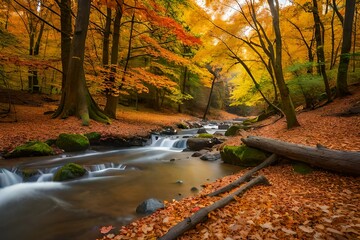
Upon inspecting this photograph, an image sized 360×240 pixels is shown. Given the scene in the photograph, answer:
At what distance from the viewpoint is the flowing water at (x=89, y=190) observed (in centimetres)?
439

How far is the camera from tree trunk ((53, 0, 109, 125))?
36.9 ft

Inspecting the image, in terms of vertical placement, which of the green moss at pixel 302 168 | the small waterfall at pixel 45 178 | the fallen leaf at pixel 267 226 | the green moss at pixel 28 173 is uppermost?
the green moss at pixel 302 168

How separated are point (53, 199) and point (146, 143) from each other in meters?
6.98

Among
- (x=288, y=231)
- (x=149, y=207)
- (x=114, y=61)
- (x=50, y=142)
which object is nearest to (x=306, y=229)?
(x=288, y=231)

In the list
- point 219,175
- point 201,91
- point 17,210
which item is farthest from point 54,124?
point 201,91

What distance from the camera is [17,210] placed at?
5.07m

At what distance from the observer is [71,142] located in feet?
30.8

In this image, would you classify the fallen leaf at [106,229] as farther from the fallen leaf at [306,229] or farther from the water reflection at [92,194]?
the fallen leaf at [306,229]

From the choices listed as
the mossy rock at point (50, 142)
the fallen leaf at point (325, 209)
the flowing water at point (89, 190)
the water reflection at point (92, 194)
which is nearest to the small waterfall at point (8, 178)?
the flowing water at point (89, 190)

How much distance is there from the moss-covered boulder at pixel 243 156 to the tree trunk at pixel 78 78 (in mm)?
6944

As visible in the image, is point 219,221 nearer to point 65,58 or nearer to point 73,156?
point 73,156

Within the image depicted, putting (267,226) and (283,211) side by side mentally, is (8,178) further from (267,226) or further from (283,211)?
(283,211)

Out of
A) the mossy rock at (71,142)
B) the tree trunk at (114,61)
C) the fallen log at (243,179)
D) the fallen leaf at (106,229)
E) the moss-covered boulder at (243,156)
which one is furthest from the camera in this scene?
the tree trunk at (114,61)

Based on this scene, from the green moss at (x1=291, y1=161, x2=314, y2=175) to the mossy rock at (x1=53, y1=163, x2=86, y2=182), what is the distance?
6025mm
